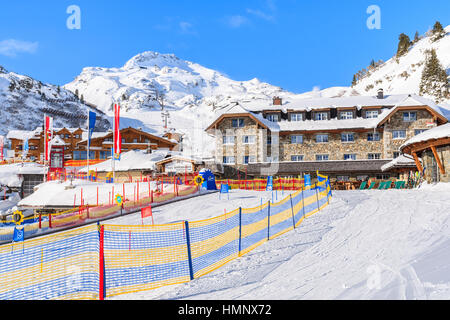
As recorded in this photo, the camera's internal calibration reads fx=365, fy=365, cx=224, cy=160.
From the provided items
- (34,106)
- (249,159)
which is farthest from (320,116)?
(34,106)

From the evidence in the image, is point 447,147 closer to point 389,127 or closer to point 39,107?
point 389,127

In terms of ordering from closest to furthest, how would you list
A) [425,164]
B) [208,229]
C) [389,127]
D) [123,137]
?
[208,229], [425,164], [389,127], [123,137]

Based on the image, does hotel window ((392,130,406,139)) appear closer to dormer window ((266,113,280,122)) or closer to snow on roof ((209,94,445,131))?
snow on roof ((209,94,445,131))

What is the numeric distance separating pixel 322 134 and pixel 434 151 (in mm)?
19924

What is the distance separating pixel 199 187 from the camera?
90.8 ft

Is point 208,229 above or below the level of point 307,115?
below

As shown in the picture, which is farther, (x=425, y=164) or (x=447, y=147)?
(x=425, y=164)

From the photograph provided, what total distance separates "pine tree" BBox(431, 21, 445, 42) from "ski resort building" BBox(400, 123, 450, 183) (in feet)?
291

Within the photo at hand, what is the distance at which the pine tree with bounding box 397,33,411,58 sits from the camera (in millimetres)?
109188

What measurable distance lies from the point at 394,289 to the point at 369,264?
1910mm

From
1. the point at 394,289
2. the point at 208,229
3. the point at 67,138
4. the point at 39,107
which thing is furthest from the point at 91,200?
the point at 39,107

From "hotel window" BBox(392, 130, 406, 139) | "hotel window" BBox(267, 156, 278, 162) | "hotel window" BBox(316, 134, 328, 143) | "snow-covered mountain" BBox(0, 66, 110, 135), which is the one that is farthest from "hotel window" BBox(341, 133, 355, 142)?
"snow-covered mountain" BBox(0, 66, 110, 135)

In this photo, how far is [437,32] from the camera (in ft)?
329

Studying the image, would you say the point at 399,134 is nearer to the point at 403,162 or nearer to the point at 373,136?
the point at 373,136
